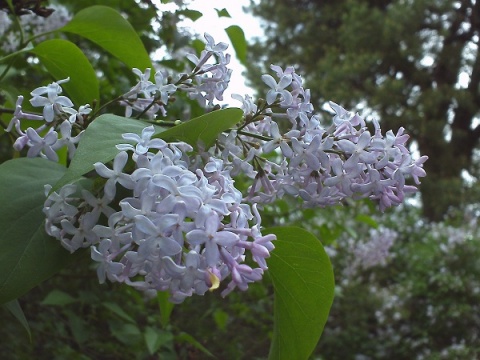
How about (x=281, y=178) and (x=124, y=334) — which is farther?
(x=124, y=334)

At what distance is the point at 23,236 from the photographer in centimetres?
54

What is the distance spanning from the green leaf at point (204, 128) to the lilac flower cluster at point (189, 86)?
138 millimetres

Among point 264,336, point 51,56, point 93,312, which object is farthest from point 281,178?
point 264,336

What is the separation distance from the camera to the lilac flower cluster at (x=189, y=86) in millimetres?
703

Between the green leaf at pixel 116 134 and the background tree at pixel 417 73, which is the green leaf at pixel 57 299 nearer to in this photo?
the green leaf at pixel 116 134

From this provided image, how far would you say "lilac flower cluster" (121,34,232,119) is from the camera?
0.70 metres

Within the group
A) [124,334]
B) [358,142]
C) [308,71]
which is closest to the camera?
[358,142]

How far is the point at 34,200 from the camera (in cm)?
56

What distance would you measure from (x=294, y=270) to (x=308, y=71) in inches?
394

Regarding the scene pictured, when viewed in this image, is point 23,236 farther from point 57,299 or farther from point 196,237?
point 57,299

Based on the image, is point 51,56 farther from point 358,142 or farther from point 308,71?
point 308,71

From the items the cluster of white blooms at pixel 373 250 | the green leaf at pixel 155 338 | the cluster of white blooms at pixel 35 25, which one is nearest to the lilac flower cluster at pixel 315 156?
the green leaf at pixel 155 338

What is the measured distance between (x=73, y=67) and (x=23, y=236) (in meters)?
0.34

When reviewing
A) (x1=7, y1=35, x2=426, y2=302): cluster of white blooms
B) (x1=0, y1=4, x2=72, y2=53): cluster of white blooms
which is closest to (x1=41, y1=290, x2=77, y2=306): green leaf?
(x1=0, y1=4, x2=72, y2=53): cluster of white blooms
